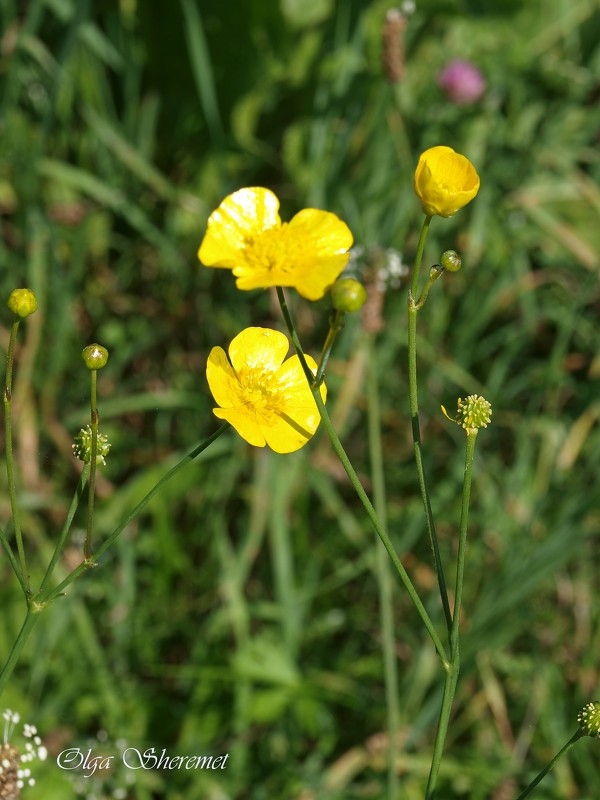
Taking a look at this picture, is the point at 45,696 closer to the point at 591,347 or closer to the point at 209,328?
the point at 209,328

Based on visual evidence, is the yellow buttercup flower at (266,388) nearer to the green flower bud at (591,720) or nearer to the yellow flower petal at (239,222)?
the yellow flower petal at (239,222)

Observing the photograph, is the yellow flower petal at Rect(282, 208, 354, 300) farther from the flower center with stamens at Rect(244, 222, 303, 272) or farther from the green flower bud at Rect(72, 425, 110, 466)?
the green flower bud at Rect(72, 425, 110, 466)

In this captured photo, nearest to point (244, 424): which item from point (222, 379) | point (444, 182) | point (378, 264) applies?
point (222, 379)

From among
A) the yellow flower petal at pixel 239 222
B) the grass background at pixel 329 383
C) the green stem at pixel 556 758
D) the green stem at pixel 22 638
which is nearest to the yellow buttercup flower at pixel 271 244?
the yellow flower petal at pixel 239 222

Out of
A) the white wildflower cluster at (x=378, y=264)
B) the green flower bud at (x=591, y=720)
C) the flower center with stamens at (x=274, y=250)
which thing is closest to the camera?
the green flower bud at (x=591, y=720)

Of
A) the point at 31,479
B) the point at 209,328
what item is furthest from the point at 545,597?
the point at 31,479

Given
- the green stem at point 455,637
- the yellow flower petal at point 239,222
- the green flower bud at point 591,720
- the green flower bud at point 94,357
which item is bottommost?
the green flower bud at point 591,720
